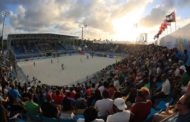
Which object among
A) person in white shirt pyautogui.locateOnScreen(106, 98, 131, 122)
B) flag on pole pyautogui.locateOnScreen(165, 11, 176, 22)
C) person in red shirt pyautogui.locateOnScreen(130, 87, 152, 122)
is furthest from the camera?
flag on pole pyautogui.locateOnScreen(165, 11, 176, 22)

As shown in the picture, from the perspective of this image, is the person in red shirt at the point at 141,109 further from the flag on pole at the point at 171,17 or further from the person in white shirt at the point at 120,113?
the flag on pole at the point at 171,17

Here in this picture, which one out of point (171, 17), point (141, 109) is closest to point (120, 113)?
point (141, 109)

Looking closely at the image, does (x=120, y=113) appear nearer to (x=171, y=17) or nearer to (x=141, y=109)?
(x=141, y=109)

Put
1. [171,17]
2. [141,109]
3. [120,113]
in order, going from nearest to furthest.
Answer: [120,113], [141,109], [171,17]

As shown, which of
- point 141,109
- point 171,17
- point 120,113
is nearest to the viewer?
point 120,113

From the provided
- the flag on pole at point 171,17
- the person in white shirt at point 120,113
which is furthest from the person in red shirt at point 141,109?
the flag on pole at point 171,17

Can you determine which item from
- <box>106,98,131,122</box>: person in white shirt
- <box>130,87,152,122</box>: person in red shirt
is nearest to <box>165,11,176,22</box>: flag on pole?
<box>130,87,152,122</box>: person in red shirt

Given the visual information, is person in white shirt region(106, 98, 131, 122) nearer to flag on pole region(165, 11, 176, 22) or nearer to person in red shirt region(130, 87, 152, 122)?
person in red shirt region(130, 87, 152, 122)

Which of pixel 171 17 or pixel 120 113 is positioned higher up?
pixel 171 17

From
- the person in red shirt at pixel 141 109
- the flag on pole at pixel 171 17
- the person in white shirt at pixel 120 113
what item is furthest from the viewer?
the flag on pole at pixel 171 17

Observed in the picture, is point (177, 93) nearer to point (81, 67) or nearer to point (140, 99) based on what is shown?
point (140, 99)

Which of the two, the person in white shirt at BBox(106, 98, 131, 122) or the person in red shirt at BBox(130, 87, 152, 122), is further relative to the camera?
the person in red shirt at BBox(130, 87, 152, 122)

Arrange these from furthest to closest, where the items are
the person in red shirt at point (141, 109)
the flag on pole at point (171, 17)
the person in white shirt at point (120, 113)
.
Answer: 1. the flag on pole at point (171, 17)
2. the person in red shirt at point (141, 109)
3. the person in white shirt at point (120, 113)

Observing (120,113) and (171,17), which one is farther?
(171,17)
